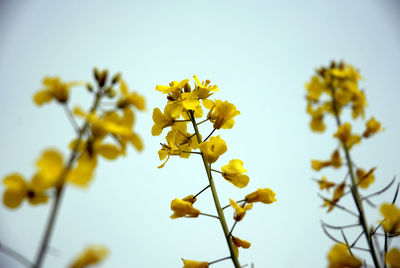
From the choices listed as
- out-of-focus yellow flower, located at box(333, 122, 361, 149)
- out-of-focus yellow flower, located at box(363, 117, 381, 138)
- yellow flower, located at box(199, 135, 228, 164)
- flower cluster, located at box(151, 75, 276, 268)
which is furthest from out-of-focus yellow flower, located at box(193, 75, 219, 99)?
out-of-focus yellow flower, located at box(363, 117, 381, 138)

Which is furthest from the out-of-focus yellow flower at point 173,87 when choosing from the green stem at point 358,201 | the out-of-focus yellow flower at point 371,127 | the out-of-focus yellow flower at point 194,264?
the out-of-focus yellow flower at point 371,127

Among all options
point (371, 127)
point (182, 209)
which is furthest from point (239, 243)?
point (371, 127)

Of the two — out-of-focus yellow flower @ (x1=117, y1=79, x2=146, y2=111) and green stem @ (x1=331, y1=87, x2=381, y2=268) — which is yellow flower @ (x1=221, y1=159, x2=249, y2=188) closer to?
out-of-focus yellow flower @ (x1=117, y1=79, x2=146, y2=111)

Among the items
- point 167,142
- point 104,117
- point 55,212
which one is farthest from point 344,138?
point 55,212

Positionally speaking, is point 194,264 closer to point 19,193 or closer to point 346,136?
point 19,193

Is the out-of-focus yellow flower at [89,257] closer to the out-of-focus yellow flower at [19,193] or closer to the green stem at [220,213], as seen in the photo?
the out-of-focus yellow flower at [19,193]

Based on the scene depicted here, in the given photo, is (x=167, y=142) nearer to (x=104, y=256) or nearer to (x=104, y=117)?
(x=104, y=117)
